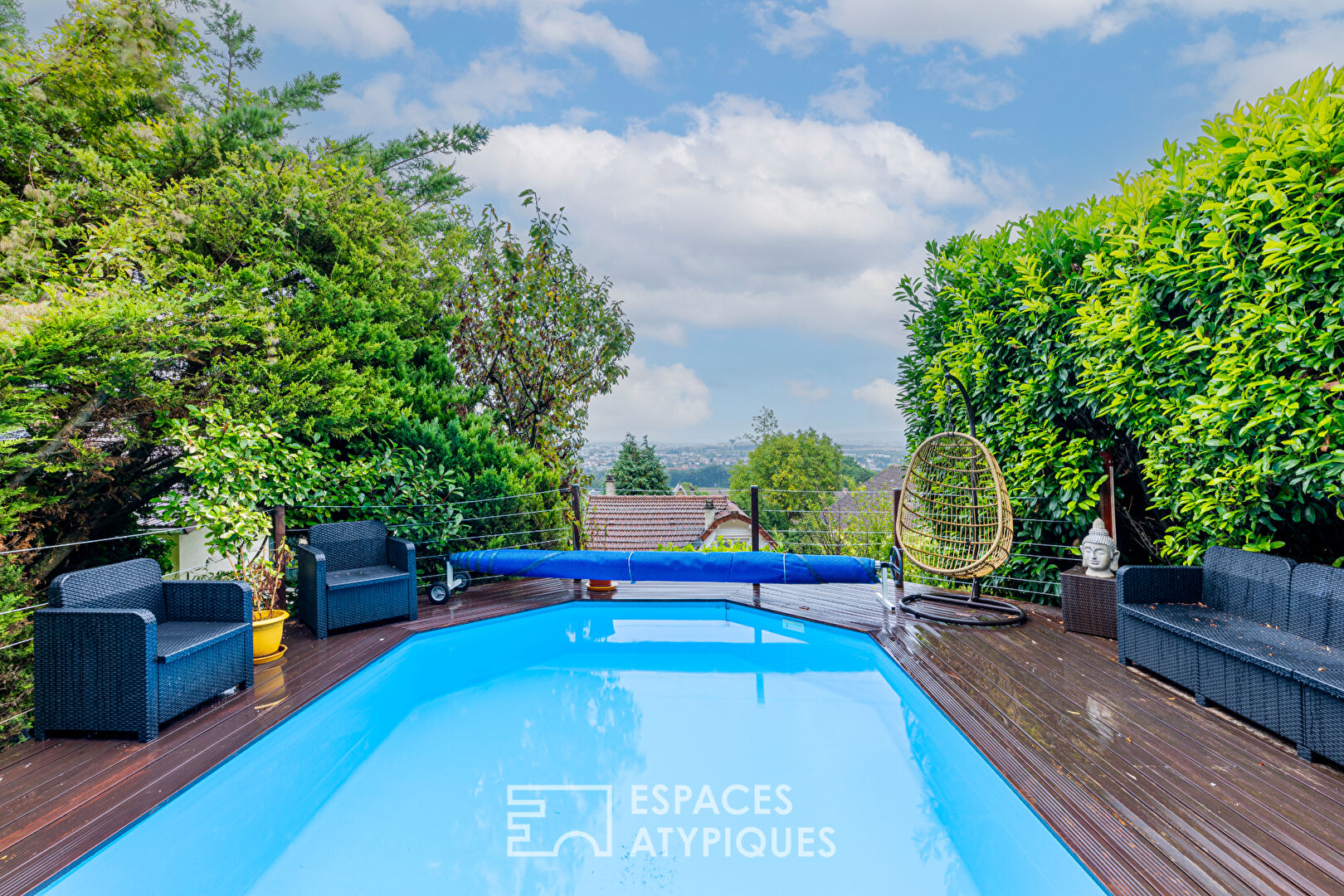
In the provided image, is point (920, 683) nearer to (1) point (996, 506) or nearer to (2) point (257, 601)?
(1) point (996, 506)

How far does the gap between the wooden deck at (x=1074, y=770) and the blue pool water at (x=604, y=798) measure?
0.10 metres

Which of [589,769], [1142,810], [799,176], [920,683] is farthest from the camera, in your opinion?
[799,176]

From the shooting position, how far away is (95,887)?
1759mm

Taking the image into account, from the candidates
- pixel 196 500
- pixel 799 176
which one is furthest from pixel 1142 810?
pixel 799 176

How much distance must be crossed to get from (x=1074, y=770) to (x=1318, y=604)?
1.29m

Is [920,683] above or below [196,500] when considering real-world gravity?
below

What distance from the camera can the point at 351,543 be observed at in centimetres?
445

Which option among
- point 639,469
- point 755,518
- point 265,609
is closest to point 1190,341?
point 755,518

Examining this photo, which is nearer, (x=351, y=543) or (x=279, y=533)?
(x=279, y=533)

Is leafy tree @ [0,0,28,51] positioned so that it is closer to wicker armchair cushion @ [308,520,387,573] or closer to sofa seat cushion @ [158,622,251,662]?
wicker armchair cushion @ [308,520,387,573]

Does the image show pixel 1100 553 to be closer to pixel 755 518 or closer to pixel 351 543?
pixel 755 518

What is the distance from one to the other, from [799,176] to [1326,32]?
22.6 feet

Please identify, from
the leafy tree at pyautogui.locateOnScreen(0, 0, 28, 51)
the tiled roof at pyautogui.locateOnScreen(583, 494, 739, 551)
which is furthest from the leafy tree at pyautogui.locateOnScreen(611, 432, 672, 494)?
the leafy tree at pyautogui.locateOnScreen(0, 0, 28, 51)

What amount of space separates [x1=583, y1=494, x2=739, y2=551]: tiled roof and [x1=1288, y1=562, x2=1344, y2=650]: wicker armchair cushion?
13.2 meters
